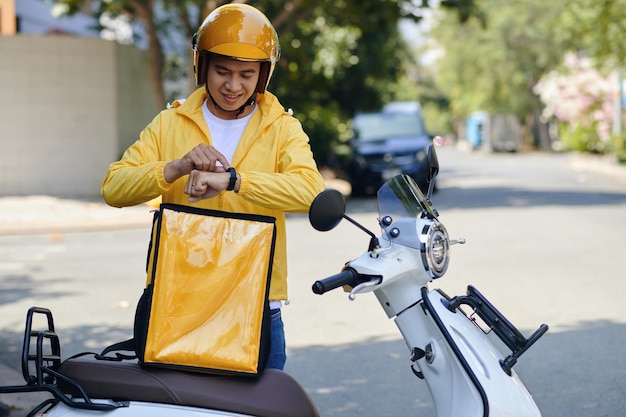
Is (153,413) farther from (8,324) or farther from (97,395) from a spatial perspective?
(8,324)

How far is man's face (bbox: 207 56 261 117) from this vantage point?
2998 millimetres

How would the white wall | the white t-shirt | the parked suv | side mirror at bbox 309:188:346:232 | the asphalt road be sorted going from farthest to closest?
the parked suv → the white wall → the asphalt road → the white t-shirt → side mirror at bbox 309:188:346:232

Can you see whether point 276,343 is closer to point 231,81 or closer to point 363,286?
point 363,286

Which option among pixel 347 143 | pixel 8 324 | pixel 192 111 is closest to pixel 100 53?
pixel 347 143

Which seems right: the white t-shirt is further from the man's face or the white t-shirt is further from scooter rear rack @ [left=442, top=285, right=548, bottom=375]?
scooter rear rack @ [left=442, top=285, right=548, bottom=375]

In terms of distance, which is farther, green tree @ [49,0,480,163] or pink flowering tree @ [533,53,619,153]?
pink flowering tree @ [533,53,619,153]

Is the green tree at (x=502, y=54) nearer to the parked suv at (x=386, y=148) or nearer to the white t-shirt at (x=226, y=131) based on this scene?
the parked suv at (x=386, y=148)

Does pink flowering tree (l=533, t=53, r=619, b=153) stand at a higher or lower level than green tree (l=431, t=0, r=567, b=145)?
lower

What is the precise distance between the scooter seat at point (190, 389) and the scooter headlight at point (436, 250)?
511 mm

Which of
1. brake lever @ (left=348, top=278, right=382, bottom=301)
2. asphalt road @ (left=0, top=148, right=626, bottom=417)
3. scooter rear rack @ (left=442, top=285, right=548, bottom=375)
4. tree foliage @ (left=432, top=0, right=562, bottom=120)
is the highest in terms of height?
tree foliage @ (left=432, top=0, right=562, bottom=120)

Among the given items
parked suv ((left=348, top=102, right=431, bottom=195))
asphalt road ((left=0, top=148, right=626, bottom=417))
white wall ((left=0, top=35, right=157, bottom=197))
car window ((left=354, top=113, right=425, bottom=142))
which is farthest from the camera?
car window ((left=354, top=113, right=425, bottom=142))

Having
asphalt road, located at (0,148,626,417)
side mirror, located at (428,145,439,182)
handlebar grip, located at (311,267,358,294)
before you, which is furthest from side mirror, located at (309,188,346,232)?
asphalt road, located at (0,148,626,417)

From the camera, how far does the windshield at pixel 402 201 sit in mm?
2922

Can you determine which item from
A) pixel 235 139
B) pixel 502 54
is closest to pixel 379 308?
pixel 235 139
